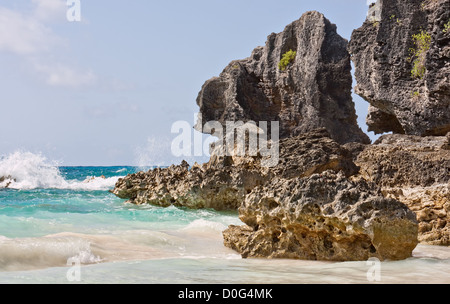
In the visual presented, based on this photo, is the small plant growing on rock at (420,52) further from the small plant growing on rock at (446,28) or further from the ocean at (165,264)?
the ocean at (165,264)

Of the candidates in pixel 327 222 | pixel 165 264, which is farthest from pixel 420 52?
pixel 165 264

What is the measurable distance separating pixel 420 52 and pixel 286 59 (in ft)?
22.2

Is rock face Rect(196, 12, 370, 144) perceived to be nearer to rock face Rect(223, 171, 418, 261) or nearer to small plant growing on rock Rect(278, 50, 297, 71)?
small plant growing on rock Rect(278, 50, 297, 71)

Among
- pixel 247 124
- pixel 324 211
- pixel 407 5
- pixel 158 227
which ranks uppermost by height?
pixel 407 5

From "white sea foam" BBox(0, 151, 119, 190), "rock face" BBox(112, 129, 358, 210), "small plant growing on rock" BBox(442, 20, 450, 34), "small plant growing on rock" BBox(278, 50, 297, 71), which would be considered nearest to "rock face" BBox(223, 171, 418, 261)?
"rock face" BBox(112, 129, 358, 210)

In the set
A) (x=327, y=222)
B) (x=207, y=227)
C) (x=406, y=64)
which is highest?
(x=406, y=64)

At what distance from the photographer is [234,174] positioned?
1327 centimetres

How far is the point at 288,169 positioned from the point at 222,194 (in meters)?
2.21

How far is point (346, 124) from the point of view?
1819 cm

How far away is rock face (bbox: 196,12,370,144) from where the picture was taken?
58.8 ft

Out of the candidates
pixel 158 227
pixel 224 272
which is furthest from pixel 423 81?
pixel 224 272

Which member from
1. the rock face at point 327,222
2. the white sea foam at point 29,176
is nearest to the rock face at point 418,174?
the rock face at point 327,222

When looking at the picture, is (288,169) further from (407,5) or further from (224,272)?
(224,272)

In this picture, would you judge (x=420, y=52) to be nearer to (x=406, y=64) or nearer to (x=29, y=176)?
(x=406, y=64)
